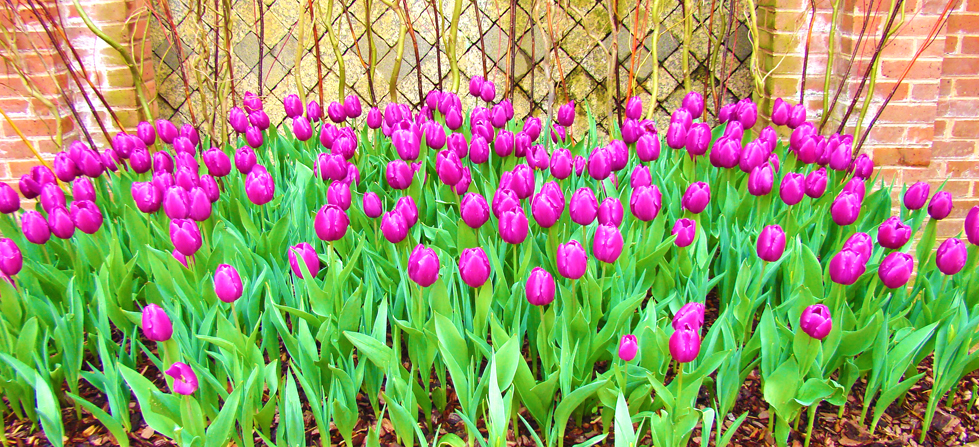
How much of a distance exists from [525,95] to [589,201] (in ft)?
7.25

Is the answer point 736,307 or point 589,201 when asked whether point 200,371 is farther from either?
point 736,307

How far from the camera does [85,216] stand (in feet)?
4.26

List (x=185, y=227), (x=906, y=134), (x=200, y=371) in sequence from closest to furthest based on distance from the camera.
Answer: (x=200, y=371)
(x=185, y=227)
(x=906, y=134)

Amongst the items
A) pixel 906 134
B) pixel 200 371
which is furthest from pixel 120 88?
pixel 906 134

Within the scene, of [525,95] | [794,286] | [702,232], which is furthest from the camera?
[525,95]

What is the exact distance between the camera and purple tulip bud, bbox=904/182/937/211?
140cm

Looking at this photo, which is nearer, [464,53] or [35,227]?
[35,227]

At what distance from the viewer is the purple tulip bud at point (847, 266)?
105cm

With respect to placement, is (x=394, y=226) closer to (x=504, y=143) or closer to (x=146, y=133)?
(x=504, y=143)

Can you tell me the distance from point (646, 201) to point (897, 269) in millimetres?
425

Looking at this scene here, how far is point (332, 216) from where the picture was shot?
1190 millimetres

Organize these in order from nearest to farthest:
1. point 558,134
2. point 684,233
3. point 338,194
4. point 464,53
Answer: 1. point 684,233
2. point 338,194
3. point 558,134
4. point 464,53

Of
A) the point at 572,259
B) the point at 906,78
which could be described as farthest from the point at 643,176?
the point at 906,78

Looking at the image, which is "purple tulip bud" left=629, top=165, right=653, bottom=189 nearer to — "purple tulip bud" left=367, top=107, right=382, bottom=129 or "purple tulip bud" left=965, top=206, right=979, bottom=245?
"purple tulip bud" left=965, top=206, right=979, bottom=245
